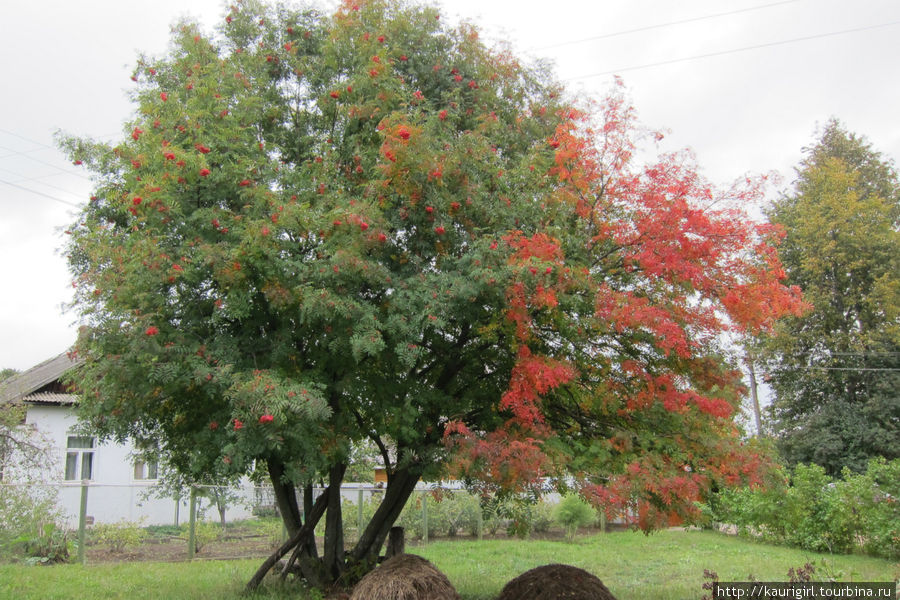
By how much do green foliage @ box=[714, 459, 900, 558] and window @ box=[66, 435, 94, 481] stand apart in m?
16.1

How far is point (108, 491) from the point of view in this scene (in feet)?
43.9

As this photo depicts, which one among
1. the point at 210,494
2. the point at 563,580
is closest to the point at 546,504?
the point at 210,494

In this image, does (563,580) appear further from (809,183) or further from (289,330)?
(809,183)

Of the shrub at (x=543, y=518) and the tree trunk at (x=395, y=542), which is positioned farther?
the shrub at (x=543, y=518)

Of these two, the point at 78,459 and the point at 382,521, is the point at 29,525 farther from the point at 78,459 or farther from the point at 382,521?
the point at 78,459

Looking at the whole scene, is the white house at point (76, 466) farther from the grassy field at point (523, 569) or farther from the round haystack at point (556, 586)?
the round haystack at point (556, 586)

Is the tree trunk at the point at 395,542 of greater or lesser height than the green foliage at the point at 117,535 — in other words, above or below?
above

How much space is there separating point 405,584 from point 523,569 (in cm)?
676

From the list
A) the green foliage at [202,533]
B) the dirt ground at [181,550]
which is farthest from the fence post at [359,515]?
the green foliage at [202,533]

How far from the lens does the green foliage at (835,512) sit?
13.2 m

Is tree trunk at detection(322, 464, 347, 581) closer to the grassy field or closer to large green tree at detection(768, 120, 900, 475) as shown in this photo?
the grassy field

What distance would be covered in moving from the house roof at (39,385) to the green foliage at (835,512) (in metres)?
15.3

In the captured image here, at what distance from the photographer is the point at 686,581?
36.2 ft

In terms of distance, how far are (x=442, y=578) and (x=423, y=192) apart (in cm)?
409
